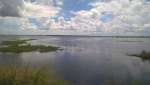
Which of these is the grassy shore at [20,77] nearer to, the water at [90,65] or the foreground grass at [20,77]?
the foreground grass at [20,77]

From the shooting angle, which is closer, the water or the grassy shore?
the grassy shore

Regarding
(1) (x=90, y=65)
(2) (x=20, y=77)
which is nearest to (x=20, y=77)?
(2) (x=20, y=77)

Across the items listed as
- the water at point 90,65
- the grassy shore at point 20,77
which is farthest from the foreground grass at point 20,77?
the water at point 90,65

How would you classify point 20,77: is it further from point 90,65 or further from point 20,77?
point 90,65

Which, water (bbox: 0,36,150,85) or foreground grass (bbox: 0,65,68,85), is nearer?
foreground grass (bbox: 0,65,68,85)

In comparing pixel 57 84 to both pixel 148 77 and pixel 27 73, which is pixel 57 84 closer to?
pixel 27 73

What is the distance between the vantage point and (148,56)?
3756 cm

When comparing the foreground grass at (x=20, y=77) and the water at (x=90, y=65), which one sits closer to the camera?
the foreground grass at (x=20, y=77)

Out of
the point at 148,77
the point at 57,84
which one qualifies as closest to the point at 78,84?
the point at 57,84

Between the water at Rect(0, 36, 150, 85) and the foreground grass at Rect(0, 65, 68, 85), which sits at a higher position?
the foreground grass at Rect(0, 65, 68, 85)

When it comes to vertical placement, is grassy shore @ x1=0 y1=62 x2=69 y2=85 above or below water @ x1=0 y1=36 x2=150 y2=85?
above

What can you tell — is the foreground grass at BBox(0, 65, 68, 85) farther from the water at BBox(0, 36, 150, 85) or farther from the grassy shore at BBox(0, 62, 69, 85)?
the water at BBox(0, 36, 150, 85)

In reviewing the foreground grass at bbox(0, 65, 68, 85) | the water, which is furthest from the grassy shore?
the water

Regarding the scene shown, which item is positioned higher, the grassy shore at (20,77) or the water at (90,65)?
the grassy shore at (20,77)
